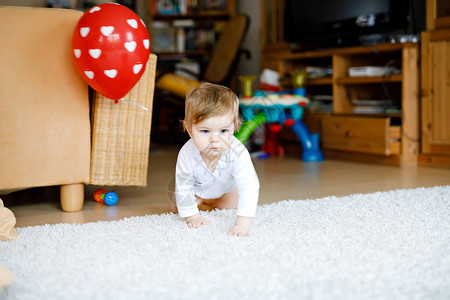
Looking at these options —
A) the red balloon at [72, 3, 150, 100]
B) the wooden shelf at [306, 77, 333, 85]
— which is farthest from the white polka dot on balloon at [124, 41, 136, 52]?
the wooden shelf at [306, 77, 333, 85]

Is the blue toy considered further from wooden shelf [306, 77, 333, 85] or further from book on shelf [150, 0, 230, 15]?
book on shelf [150, 0, 230, 15]

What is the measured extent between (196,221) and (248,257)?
37 cm

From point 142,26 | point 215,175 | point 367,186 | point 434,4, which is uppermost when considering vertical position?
point 434,4

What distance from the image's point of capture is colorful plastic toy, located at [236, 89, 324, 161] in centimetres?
319

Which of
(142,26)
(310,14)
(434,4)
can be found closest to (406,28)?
(434,4)

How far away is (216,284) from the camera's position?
38.7 inches

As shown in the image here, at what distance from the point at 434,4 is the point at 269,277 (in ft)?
7.81

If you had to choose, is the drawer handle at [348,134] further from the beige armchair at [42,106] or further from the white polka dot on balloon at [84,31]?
the white polka dot on balloon at [84,31]

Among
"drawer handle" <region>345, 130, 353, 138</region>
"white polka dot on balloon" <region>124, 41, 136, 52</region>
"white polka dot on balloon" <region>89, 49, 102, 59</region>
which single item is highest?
"white polka dot on balloon" <region>124, 41, 136, 52</region>

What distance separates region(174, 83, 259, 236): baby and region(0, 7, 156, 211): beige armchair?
46 cm

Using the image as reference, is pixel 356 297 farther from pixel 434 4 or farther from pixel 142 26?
pixel 434 4

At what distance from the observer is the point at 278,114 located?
3264 millimetres

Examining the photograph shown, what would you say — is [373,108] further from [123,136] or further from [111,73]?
[111,73]

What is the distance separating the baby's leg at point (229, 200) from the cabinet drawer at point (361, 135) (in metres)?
1.54
